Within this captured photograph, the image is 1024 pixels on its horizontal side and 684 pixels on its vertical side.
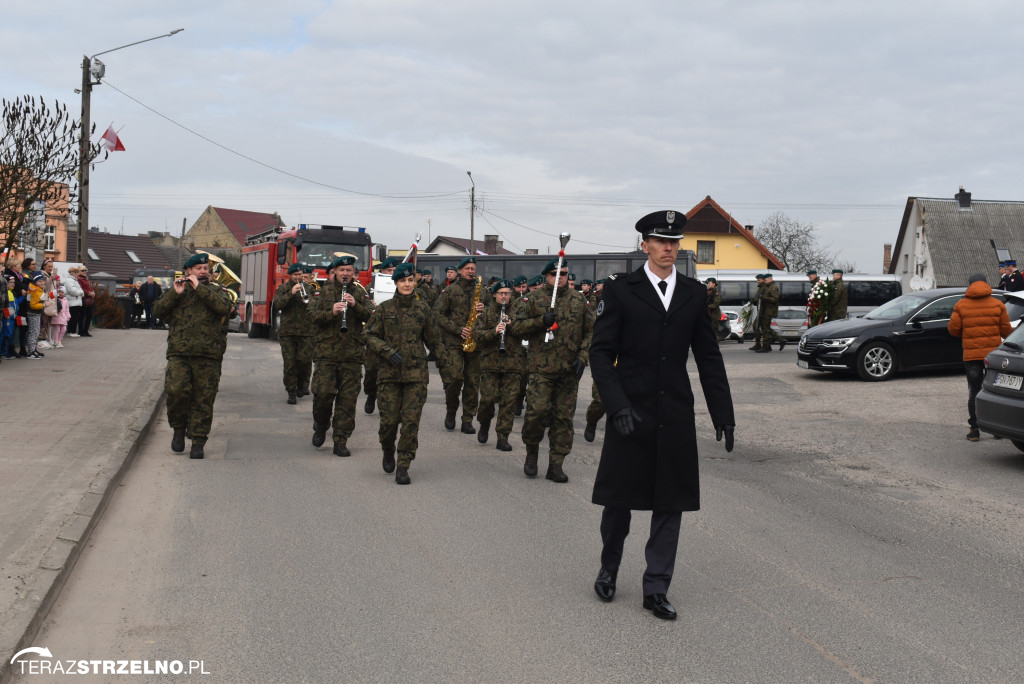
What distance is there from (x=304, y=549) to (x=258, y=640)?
165cm

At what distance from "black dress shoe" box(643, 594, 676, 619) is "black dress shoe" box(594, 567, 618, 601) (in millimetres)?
212

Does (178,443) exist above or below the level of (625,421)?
below

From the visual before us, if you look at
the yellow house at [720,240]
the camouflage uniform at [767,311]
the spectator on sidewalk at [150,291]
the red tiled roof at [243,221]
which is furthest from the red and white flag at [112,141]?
the red tiled roof at [243,221]

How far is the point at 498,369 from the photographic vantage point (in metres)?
10.5

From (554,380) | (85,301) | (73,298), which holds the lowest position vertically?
(85,301)

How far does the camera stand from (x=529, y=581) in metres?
5.76

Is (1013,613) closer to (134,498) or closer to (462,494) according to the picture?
(462,494)

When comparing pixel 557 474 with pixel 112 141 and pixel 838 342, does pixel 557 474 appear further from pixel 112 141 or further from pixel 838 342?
pixel 112 141

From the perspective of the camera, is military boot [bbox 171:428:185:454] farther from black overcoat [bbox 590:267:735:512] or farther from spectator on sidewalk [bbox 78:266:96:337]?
spectator on sidewalk [bbox 78:266:96:337]

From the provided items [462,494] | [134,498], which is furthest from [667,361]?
[134,498]

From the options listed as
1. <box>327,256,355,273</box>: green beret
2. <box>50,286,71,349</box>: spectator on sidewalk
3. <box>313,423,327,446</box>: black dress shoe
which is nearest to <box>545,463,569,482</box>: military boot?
<box>313,423,327,446</box>: black dress shoe

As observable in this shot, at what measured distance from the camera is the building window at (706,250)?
66250 millimetres

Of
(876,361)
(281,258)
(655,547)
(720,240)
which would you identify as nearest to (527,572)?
(655,547)

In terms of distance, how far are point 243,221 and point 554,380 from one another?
366 feet
